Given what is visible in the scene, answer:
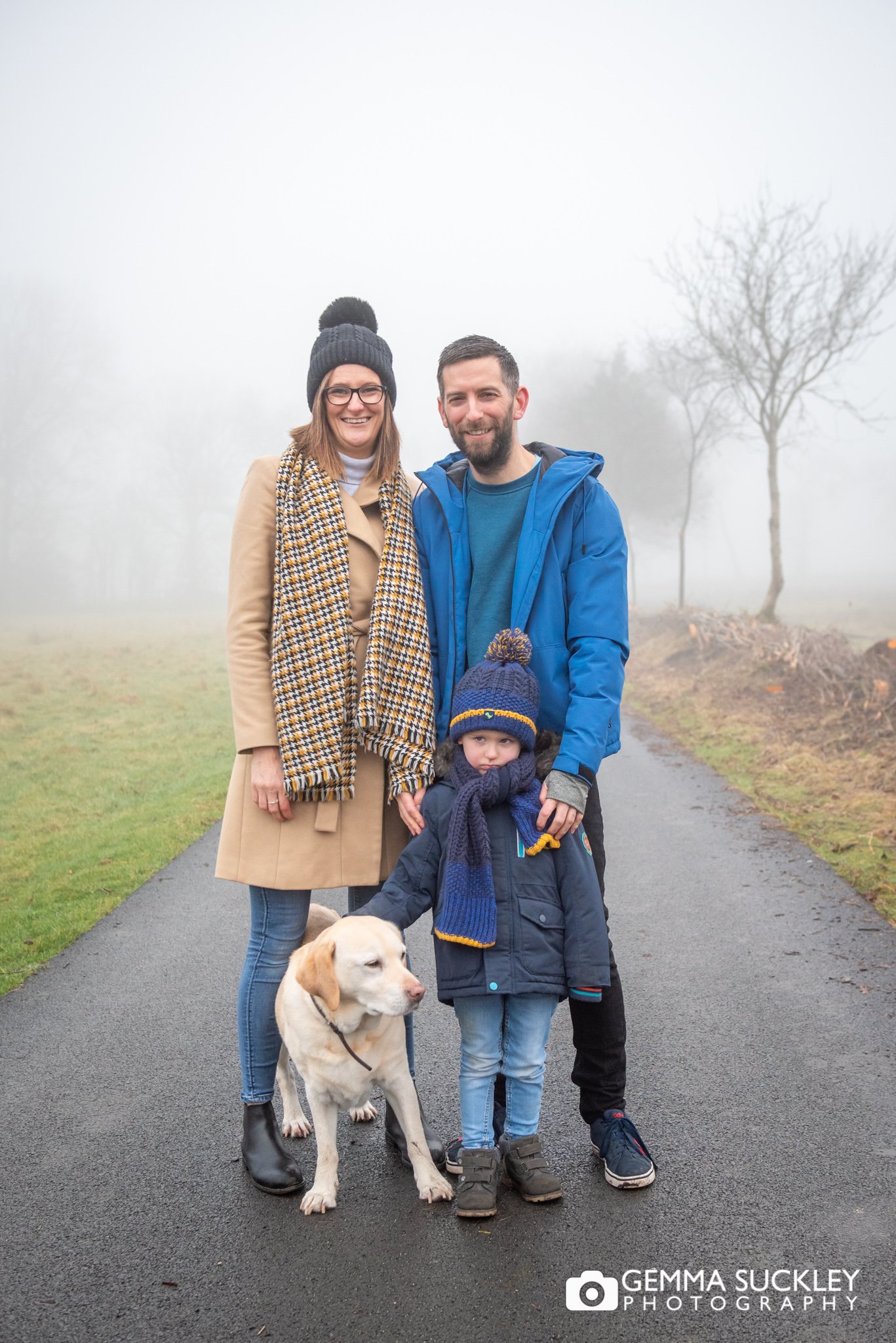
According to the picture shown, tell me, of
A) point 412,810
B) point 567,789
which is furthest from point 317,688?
point 567,789

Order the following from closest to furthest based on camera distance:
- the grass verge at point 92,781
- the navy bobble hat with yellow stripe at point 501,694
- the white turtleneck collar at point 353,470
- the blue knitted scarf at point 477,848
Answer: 1. the blue knitted scarf at point 477,848
2. the navy bobble hat with yellow stripe at point 501,694
3. the white turtleneck collar at point 353,470
4. the grass verge at point 92,781

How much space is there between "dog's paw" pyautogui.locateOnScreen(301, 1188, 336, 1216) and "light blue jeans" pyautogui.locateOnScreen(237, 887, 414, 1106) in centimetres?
39

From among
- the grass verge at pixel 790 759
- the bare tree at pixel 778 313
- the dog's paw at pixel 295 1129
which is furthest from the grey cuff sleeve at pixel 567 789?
the bare tree at pixel 778 313

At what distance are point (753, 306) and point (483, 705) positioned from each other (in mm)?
19749

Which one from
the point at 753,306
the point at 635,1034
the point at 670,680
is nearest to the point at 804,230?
the point at 753,306

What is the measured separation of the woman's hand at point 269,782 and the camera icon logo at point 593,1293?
63.5 inches

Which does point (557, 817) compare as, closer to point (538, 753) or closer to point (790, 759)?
point (538, 753)

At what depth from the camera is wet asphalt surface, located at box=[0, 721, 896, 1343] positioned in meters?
2.27

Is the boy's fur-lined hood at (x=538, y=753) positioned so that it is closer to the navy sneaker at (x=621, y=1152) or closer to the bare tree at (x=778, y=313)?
the navy sneaker at (x=621, y=1152)

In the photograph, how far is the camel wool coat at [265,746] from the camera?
3047 mm

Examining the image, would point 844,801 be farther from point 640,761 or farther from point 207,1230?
point 207,1230

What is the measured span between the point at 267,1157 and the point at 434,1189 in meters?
0.57

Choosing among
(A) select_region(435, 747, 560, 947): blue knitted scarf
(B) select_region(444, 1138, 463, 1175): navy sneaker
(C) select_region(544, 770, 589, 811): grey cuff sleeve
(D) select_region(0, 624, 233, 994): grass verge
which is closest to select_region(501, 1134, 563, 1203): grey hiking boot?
(B) select_region(444, 1138, 463, 1175): navy sneaker

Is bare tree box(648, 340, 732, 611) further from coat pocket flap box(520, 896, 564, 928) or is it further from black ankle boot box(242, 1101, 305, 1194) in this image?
black ankle boot box(242, 1101, 305, 1194)
